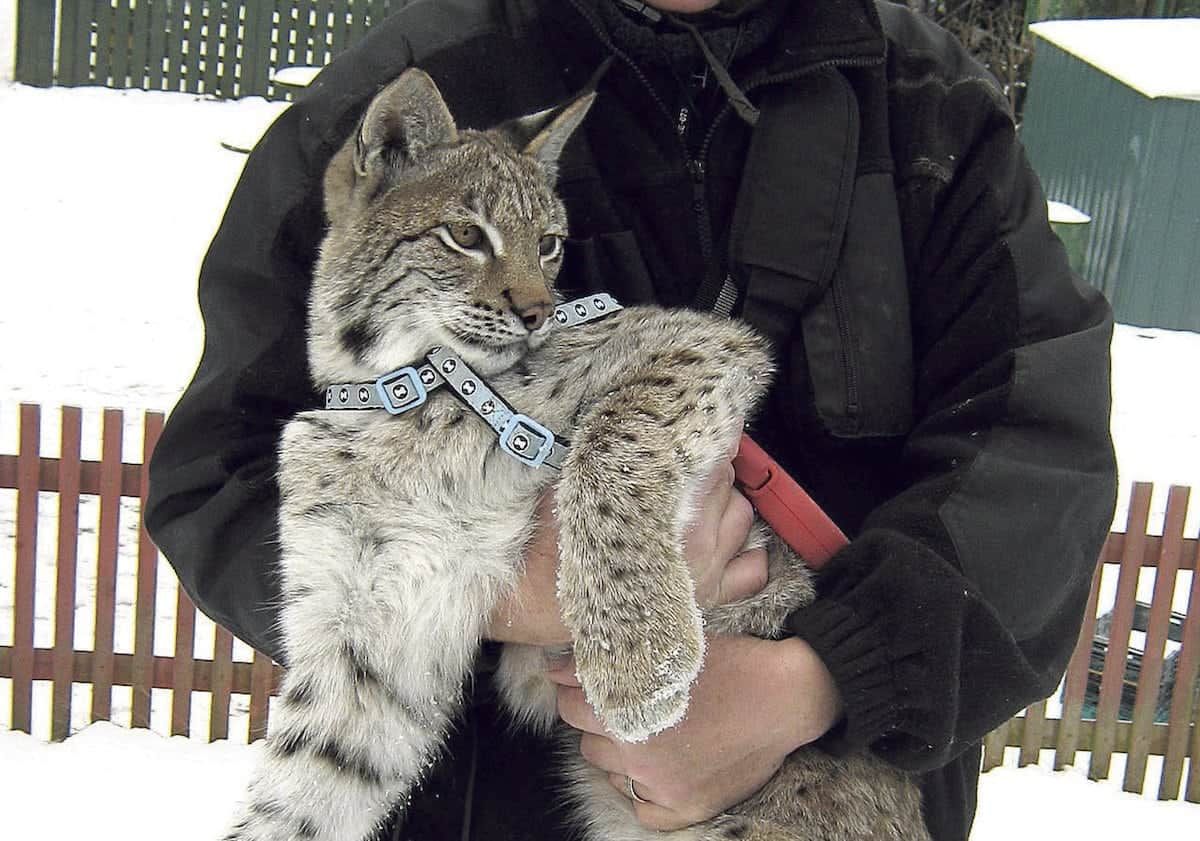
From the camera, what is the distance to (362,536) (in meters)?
2.49

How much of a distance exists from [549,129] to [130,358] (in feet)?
26.2

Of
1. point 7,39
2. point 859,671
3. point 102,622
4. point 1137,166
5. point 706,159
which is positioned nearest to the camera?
point 859,671

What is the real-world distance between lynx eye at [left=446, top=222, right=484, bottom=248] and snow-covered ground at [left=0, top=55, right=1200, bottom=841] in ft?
12.5

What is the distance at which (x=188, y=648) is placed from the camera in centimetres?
647

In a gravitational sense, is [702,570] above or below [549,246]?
below

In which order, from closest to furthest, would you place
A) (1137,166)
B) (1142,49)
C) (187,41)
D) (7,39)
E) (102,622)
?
(102,622) < (1137,166) < (1142,49) < (187,41) < (7,39)

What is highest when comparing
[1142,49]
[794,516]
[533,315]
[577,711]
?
[1142,49]

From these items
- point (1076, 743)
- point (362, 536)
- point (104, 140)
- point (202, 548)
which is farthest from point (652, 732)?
point (104, 140)

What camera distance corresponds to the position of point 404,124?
2582 millimetres

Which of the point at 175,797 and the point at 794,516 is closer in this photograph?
the point at 794,516

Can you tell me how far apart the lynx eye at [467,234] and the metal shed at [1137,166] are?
11.2 metres

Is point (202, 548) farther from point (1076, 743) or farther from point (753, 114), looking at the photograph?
point (1076, 743)

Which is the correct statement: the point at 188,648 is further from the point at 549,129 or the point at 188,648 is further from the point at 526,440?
the point at 549,129

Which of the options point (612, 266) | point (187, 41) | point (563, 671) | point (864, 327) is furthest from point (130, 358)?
point (187, 41)
